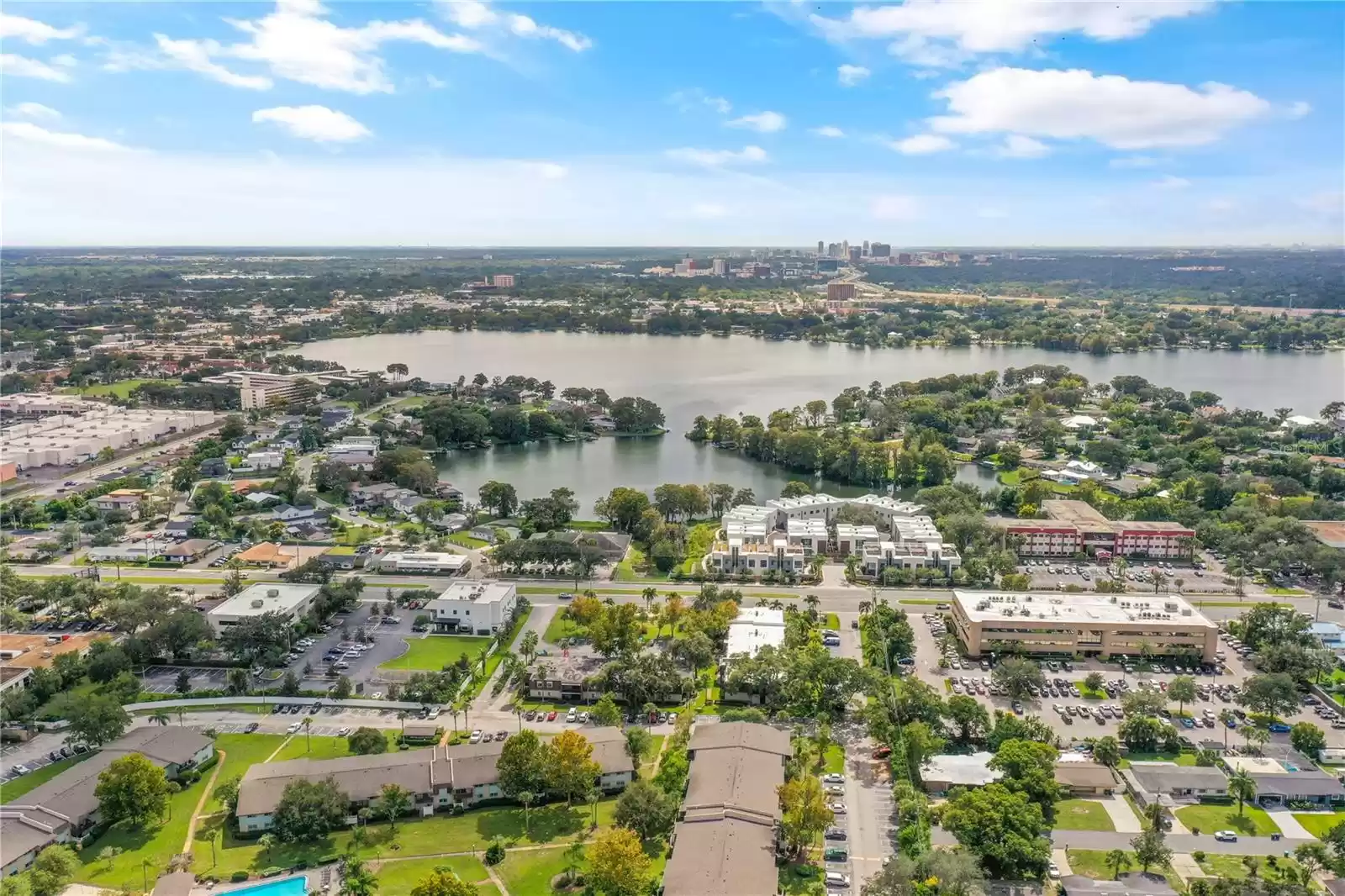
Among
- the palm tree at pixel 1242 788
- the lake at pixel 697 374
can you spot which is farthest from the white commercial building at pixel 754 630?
the lake at pixel 697 374

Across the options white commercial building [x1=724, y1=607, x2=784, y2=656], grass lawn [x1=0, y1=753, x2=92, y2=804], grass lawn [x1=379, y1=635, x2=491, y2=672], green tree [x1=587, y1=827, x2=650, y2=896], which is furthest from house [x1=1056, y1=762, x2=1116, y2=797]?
grass lawn [x1=0, y1=753, x2=92, y2=804]

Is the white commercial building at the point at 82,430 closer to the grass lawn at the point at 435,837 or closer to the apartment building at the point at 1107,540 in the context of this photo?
the grass lawn at the point at 435,837

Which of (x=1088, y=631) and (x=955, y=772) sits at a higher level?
(x=1088, y=631)

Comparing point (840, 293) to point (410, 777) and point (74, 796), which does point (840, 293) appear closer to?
point (410, 777)

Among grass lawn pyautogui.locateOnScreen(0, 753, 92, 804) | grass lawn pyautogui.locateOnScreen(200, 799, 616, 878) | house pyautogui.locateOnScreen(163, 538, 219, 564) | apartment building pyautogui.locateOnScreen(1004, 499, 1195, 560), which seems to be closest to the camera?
grass lawn pyautogui.locateOnScreen(200, 799, 616, 878)

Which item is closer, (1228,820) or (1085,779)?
(1228,820)

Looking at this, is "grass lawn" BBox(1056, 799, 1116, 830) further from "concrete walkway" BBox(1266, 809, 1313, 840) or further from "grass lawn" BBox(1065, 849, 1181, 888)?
"concrete walkway" BBox(1266, 809, 1313, 840)

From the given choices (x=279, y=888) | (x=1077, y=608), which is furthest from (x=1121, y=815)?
(x=279, y=888)
